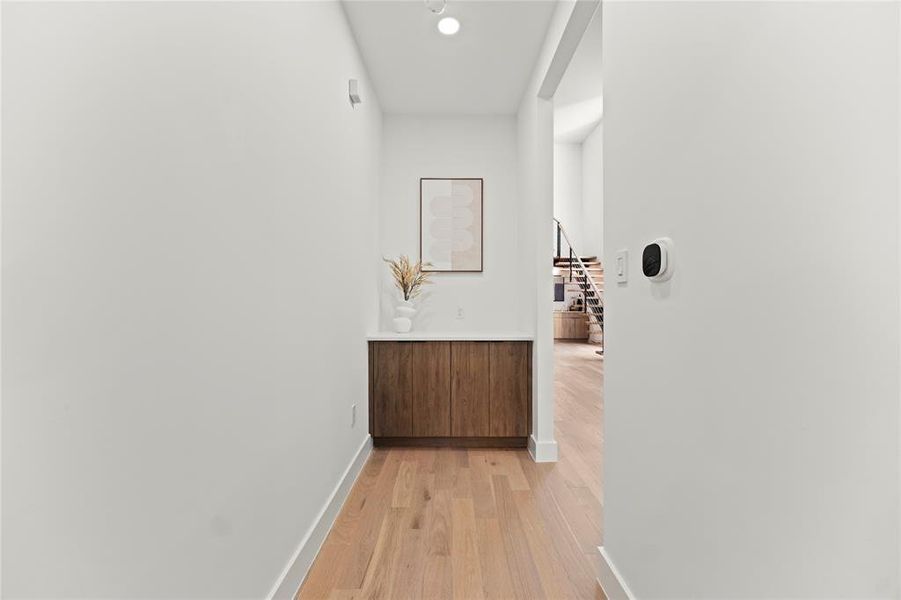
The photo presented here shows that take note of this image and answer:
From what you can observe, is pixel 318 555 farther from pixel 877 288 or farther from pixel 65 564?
pixel 877 288

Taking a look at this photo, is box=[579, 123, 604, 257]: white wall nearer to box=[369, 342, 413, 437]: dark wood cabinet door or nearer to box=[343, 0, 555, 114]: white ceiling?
box=[343, 0, 555, 114]: white ceiling

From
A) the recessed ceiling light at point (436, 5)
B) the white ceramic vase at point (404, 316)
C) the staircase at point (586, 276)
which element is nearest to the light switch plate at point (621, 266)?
the recessed ceiling light at point (436, 5)

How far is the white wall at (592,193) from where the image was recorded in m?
7.77

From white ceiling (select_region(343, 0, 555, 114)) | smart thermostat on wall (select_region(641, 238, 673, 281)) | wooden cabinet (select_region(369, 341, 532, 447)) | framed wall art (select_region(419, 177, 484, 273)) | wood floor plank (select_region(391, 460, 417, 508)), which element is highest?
white ceiling (select_region(343, 0, 555, 114))

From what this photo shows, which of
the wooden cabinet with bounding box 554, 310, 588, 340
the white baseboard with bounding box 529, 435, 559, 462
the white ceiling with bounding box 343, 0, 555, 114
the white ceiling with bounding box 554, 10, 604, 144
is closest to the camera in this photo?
the white ceiling with bounding box 343, 0, 555, 114

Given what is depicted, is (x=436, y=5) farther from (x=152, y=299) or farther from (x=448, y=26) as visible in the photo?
(x=152, y=299)

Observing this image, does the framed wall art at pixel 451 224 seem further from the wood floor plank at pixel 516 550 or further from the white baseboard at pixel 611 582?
the white baseboard at pixel 611 582

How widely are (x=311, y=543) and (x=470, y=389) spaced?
61.4 inches

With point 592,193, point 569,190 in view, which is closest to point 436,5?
point 592,193

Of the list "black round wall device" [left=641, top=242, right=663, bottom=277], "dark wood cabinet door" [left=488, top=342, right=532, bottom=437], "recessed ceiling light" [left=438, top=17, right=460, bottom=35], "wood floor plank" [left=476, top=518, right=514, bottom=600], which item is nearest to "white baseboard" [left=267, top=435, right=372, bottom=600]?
"wood floor plank" [left=476, top=518, right=514, bottom=600]

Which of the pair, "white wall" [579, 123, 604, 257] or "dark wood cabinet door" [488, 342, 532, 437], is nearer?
"dark wood cabinet door" [488, 342, 532, 437]

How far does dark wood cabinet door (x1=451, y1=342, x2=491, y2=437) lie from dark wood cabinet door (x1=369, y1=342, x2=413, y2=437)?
297 millimetres

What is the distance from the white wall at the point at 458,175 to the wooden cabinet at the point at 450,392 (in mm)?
669

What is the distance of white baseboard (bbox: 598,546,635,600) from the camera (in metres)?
1.39
